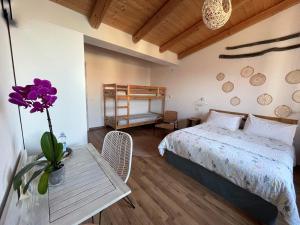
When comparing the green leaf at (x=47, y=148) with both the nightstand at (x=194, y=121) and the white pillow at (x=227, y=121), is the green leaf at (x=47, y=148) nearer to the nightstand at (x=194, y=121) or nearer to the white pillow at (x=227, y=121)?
the white pillow at (x=227, y=121)

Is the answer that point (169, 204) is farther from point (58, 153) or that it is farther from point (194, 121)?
point (194, 121)

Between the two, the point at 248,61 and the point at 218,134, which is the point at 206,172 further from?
the point at 248,61

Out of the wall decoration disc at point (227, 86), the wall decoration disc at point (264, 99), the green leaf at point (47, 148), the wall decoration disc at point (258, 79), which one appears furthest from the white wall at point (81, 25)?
the wall decoration disc at point (264, 99)

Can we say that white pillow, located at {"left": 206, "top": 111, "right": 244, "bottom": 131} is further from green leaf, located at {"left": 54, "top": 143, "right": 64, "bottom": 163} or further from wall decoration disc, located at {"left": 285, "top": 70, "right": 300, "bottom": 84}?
green leaf, located at {"left": 54, "top": 143, "right": 64, "bottom": 163}

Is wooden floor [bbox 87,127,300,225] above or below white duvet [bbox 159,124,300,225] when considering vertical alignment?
below

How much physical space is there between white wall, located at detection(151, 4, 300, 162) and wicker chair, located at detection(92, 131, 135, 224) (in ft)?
10.2

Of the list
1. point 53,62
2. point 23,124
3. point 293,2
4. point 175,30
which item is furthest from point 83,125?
point 293,2

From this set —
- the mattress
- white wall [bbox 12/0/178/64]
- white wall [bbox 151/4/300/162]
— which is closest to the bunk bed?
the mattress

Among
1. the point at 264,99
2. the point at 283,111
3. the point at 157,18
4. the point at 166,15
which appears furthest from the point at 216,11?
the point at 283,111

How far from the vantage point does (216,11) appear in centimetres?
160

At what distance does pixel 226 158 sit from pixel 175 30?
2.82m

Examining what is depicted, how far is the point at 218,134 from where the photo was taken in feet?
8.36

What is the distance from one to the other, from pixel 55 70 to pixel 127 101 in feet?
7.52

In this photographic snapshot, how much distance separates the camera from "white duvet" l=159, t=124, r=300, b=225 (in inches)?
54.1
